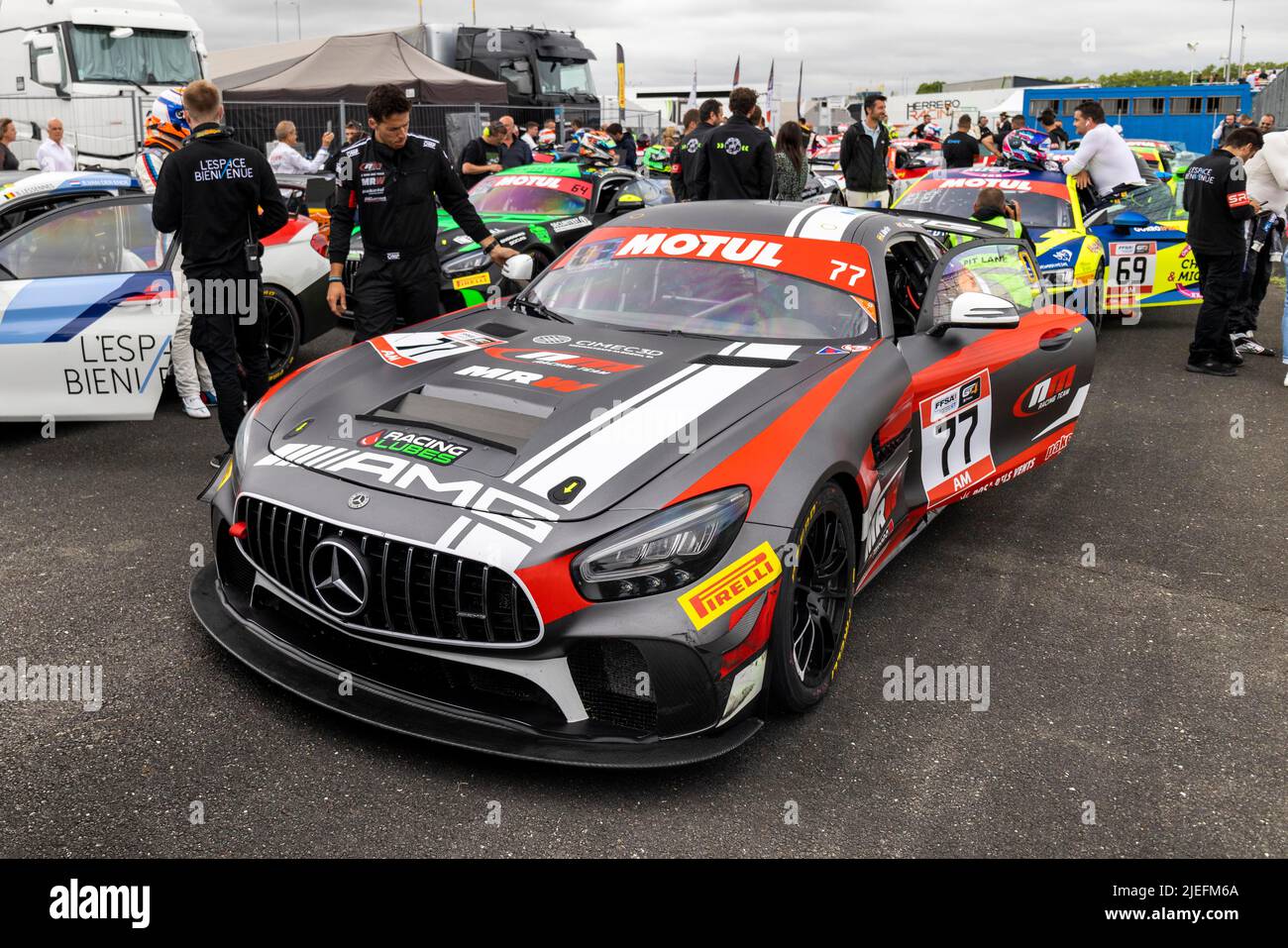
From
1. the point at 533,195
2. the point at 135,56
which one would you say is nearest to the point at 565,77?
the point at 135,56

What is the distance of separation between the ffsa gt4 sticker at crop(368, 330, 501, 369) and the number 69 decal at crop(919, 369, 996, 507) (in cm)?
169

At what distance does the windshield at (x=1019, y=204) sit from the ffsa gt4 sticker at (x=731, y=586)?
717 centimetres

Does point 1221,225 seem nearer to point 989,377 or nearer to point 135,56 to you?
point 989,377

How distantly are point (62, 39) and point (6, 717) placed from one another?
14526 millimetres

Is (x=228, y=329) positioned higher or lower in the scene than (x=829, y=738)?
higher

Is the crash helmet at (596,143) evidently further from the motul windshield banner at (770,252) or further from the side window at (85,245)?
the motul windshield banner at (770,252)

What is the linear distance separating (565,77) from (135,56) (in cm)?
1194

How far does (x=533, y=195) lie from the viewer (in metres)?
10.6

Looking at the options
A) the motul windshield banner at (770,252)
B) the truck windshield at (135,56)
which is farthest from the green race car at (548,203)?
the truck windshield at (135,56)

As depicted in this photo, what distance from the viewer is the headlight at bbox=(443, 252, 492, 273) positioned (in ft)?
28.3

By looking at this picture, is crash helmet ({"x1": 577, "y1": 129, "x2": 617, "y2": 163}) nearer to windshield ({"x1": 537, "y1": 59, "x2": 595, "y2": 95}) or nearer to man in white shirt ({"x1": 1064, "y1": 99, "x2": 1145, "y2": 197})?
windshield ({"x1": 537, "y1": 59, "x2": 595, "y2": 95})

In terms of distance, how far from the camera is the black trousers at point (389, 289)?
5.91m

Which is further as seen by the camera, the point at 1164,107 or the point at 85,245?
the point at 1164,107

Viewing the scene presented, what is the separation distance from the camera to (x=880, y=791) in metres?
3.26
